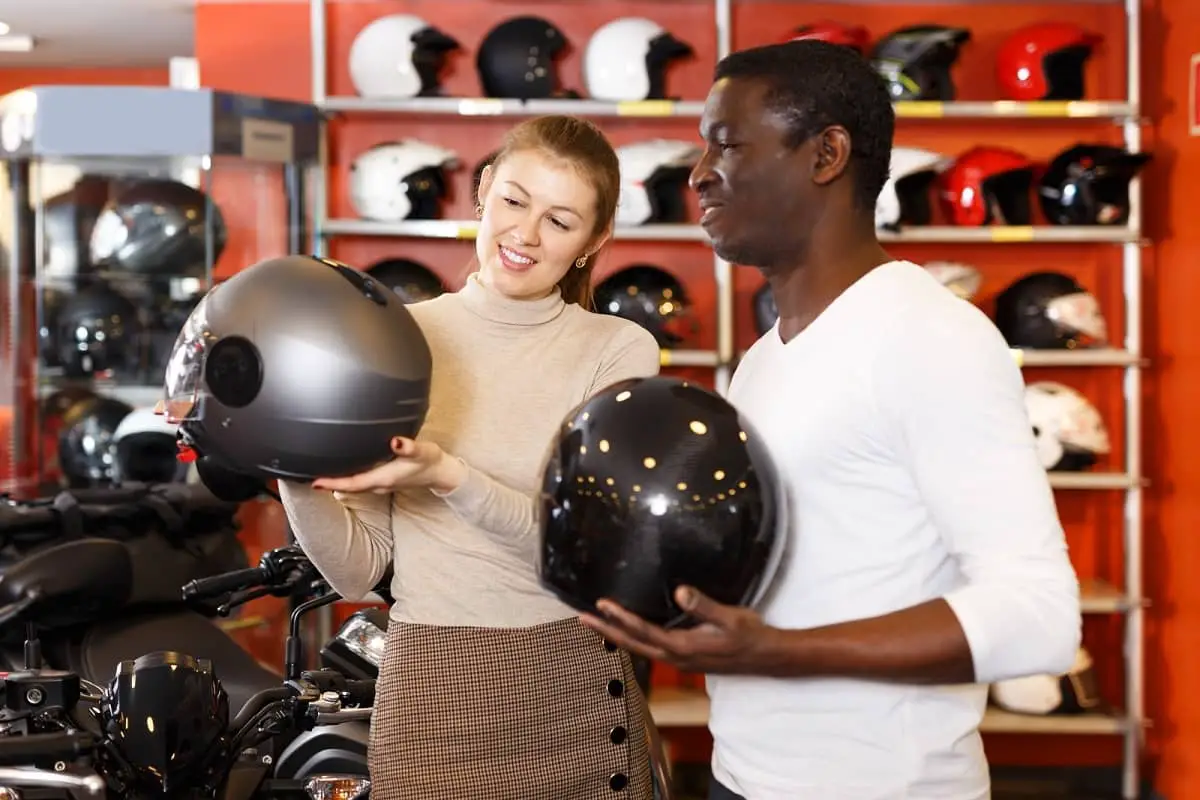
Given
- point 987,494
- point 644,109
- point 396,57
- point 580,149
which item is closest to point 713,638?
point 987,494

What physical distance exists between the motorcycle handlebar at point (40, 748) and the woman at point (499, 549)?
0.34 meters

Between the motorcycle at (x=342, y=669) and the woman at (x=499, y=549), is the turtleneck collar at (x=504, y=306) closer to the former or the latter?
the woman at (x=499, y=549)

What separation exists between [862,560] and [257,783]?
1.02 meters

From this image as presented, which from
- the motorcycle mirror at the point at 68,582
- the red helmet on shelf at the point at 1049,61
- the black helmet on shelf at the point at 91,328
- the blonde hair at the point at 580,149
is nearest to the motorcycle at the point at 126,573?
the motorcycle mirror at the point at 68,582

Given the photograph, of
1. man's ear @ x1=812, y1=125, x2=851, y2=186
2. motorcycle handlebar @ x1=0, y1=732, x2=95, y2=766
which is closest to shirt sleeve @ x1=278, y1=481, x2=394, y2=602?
motorcycle handlebar @ x1=0, y1=732, x2=95, y2=766

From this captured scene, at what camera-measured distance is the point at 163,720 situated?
1671 millimetres

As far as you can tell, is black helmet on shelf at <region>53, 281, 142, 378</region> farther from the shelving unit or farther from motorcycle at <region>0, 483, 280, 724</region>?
motorcycle at <region>0, 483, 280, 724</region>

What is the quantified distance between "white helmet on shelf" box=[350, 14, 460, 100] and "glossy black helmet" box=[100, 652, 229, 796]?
319 cm

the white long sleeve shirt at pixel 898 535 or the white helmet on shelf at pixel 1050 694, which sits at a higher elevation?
the white long sleeve shirt at pixel 898 535

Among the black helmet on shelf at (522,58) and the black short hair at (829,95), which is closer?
the black short hair at (829,95)

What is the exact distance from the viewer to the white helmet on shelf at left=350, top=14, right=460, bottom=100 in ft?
15.1

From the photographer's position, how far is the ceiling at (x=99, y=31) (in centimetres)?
545

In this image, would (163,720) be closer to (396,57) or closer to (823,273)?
(823,273)

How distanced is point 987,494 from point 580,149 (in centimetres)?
73
